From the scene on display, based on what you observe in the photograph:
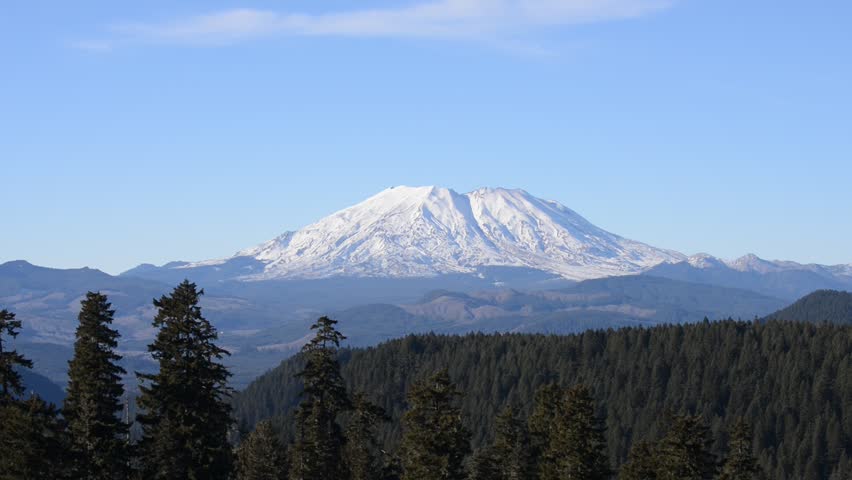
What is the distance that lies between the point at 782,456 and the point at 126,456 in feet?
468

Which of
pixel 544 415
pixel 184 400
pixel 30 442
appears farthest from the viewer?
pixel 544 415

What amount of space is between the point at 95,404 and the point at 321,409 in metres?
13.3

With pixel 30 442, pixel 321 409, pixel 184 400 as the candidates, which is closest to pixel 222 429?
pixel 184 400

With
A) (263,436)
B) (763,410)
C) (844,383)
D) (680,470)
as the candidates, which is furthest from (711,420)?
(680,470)

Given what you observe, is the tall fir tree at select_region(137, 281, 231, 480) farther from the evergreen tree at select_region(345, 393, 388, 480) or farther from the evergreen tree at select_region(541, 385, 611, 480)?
the evergreen tree at select_region(541, 385, 611, 480)

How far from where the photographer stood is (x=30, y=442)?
39.8 m

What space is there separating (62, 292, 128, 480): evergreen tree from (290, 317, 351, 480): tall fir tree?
1028cm

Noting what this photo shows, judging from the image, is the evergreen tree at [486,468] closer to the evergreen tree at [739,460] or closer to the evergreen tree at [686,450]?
the evergreen tree at [739,460]

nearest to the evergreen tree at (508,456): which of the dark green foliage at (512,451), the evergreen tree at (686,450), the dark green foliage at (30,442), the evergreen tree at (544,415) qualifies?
the dark green foliage at (512,451)

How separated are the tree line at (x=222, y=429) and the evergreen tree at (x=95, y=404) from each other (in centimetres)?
4

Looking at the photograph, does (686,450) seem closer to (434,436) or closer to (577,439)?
(577,439)

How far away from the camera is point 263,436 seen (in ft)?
235

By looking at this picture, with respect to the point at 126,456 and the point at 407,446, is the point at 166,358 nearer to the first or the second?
the point at 126,456

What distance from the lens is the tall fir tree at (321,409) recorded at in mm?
53938
